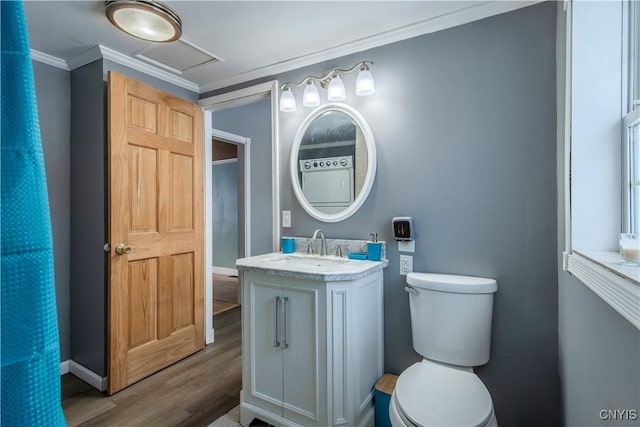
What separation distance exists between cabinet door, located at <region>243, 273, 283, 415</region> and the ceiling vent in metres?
1.58

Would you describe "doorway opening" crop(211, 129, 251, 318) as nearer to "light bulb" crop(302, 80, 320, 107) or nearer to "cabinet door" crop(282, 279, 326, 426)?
"light bulb" crop(302, 80, 320, 107)

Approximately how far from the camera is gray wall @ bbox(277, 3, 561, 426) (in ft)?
4.90

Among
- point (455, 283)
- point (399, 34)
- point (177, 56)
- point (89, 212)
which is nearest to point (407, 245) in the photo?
point (455, 283)

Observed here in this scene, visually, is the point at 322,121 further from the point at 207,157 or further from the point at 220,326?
the point at 220,326

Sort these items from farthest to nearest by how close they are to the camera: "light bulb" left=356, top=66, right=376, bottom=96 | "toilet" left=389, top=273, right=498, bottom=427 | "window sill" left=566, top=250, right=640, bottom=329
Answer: "light bulb" left=356, top=66, right=376, bottom=96 < "toilet" left=389, top=273, right=498, bottom=427 < "window sill" left=566, top=250, right=640, bottom=329

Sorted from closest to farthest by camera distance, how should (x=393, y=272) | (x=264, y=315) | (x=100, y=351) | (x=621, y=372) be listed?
(x=621, y=372) < (x=264, y=315) < (x=393, y=272) < (x=100, y=351)

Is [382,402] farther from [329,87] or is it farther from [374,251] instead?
[329,87]

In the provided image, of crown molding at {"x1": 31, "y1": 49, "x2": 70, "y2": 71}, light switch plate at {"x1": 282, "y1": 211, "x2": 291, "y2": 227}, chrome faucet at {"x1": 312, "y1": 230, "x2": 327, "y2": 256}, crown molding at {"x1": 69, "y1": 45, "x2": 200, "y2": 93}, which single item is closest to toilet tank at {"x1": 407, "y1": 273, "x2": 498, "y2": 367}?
chrome faucet at {"x1": 312, "y1": 230, "x2": 327, "y2": 256}

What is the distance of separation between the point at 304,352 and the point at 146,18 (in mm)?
1966

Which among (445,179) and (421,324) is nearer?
(421,324)

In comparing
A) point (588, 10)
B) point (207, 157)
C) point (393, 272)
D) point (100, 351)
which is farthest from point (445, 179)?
point (100, 351)

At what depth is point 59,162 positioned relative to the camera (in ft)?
7.48

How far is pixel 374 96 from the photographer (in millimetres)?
1944

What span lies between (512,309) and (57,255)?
3.00m
